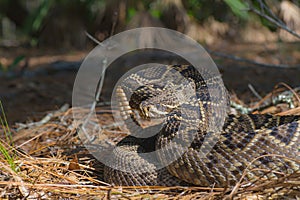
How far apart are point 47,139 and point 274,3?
6251mm

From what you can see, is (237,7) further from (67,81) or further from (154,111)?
(67,81)

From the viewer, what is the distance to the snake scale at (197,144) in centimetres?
293

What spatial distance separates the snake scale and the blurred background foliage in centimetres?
485

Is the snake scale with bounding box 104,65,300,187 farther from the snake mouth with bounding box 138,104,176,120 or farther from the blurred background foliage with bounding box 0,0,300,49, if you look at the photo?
the blurred background foliage with bounding box 0,0,300,49

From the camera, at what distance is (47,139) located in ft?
14.2

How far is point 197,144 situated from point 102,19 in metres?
7.59

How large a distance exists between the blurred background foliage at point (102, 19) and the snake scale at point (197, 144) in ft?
15.9

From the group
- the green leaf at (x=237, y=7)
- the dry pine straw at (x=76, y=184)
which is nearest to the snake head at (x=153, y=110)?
the dry pine straw at (x=76, y=184)

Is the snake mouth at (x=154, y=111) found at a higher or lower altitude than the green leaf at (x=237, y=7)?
lower

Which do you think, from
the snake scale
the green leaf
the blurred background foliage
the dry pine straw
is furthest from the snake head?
the blurred background foliage

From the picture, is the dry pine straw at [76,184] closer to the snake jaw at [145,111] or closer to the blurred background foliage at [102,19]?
the snake jaw at [145,111]

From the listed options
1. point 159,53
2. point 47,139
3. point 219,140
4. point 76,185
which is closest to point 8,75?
point 159,53

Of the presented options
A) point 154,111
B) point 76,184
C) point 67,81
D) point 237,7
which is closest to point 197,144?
point 154,111

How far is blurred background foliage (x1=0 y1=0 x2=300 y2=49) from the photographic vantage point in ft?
28.9
